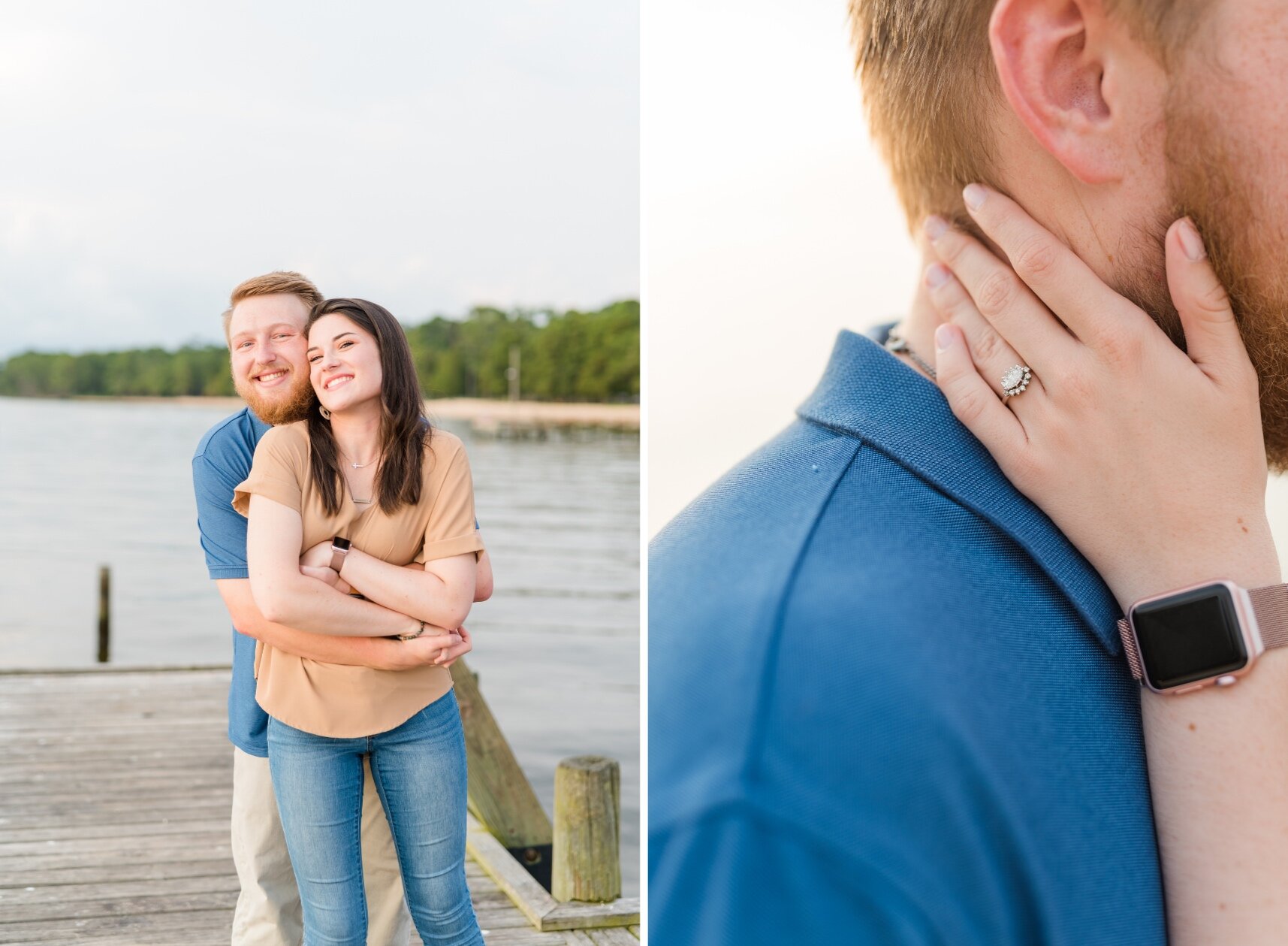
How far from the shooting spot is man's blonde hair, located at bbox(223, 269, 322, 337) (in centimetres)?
217

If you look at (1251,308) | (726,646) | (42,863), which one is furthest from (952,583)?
(42,863)

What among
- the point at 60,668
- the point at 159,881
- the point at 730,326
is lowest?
the point at 159,881

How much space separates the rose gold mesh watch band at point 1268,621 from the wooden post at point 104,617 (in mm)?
7880

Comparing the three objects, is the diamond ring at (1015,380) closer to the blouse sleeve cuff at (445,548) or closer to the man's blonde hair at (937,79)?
the man's blonde hair at (937,79)

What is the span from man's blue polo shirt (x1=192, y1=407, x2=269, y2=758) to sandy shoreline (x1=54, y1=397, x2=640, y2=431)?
36.5 meters

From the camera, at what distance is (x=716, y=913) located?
75cm

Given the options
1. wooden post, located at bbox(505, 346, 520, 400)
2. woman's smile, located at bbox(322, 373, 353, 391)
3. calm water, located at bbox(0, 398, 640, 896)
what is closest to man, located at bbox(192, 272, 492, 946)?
woman's smile, located at bbox(322, 373, 353, 391)

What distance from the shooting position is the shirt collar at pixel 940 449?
3.04 ft

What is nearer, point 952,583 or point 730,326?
point 952,583

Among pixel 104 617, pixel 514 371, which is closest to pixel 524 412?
pixel 514 371

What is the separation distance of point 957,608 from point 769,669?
157 millimetres

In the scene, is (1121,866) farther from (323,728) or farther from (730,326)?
(730,326)

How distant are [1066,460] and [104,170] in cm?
5407

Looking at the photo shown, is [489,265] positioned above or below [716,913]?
above
